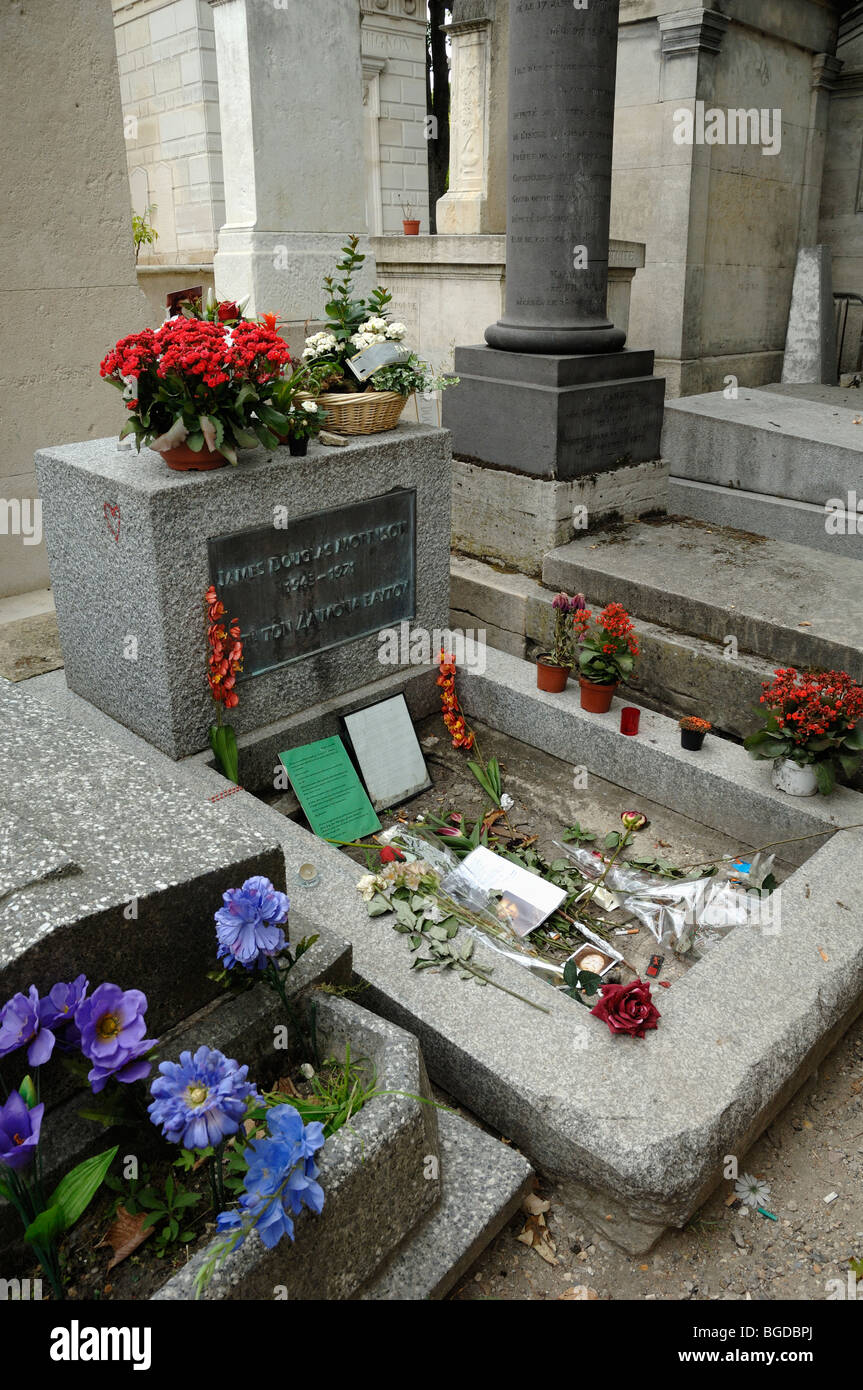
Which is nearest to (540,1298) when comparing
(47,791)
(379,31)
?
(47,791)

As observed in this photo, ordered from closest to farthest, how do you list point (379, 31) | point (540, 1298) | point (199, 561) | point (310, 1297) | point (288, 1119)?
point (288, 1119)
point (310, 1297)
point (540, 1298)
point (199, 561)
point (379, 31)

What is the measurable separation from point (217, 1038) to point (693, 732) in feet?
8.35

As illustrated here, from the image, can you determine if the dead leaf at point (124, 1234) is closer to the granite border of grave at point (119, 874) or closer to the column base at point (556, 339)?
the granite border of grave at point (119, 874)

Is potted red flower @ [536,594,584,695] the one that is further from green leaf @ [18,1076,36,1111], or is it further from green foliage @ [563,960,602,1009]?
green leaf @ [18,1076,36,1111]

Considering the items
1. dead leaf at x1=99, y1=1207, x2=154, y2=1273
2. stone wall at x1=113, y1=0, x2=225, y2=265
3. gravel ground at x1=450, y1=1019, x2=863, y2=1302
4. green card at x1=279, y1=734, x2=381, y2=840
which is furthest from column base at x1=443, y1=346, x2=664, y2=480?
stone wall at x1=113, y1=0, x2=225, y2=265

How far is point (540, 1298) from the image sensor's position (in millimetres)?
2379

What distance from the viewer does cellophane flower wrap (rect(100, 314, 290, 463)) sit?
12.0 ft

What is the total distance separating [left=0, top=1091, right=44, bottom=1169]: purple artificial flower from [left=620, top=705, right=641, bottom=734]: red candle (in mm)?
3076

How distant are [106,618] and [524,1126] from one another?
259 cm

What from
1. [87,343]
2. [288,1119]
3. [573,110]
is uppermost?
[573,110]

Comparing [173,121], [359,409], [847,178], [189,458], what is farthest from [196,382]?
[173,121]

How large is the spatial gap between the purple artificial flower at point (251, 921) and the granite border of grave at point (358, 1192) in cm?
36

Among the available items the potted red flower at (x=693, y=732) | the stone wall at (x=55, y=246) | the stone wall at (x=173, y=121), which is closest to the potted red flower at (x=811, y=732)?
the potted red flower at (x=693, y=732)

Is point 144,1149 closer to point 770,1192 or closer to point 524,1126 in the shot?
point 524,1126
